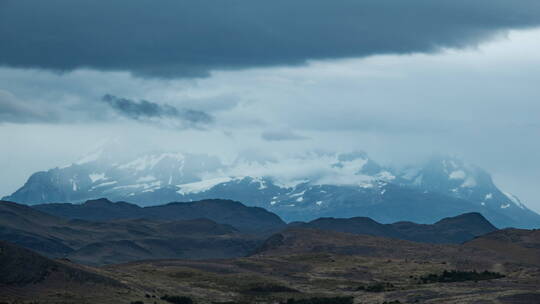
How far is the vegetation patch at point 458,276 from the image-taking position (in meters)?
182

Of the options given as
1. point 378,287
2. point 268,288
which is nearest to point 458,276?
point 378,287

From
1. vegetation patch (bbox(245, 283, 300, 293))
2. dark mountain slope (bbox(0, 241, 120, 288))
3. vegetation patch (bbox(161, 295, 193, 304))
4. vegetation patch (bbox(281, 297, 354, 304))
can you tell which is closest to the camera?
dark mountain slope (bbox(0, 241, 120, 288))

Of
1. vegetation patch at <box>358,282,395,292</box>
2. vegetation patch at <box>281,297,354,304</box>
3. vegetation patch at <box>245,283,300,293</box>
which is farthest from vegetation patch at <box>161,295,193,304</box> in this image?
vegetation patch at <box>358,282,395,292</box>

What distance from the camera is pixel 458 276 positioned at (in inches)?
7421

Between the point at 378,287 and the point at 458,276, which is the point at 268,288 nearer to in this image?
the point at 378,287

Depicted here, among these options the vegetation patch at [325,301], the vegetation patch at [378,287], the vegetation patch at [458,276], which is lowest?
the vegetation patch at [325,301]

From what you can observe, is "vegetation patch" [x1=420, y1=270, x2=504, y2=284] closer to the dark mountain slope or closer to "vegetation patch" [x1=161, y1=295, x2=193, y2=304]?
"vegetation patch" [x1=161, y1=295, x2=193, y2=304]

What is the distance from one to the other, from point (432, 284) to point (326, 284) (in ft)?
71.7

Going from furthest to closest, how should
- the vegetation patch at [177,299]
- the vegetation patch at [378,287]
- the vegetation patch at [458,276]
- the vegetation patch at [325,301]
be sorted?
the vegetation patch at [458,276] < the vegetation patch at [378,287] < the vegetation patch at [325,301] < the vegetation patch at [177,299]

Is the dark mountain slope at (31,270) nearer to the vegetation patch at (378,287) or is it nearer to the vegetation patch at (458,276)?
the vegetation patch at (378,287)

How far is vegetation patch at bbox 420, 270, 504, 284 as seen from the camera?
7185 inches

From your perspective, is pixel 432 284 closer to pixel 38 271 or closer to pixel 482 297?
pixel 482 297

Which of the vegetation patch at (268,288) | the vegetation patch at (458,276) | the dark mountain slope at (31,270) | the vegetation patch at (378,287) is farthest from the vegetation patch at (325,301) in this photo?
the vegetation patch at (458,276)

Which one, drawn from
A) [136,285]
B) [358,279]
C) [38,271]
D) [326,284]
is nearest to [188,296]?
[136,285]
